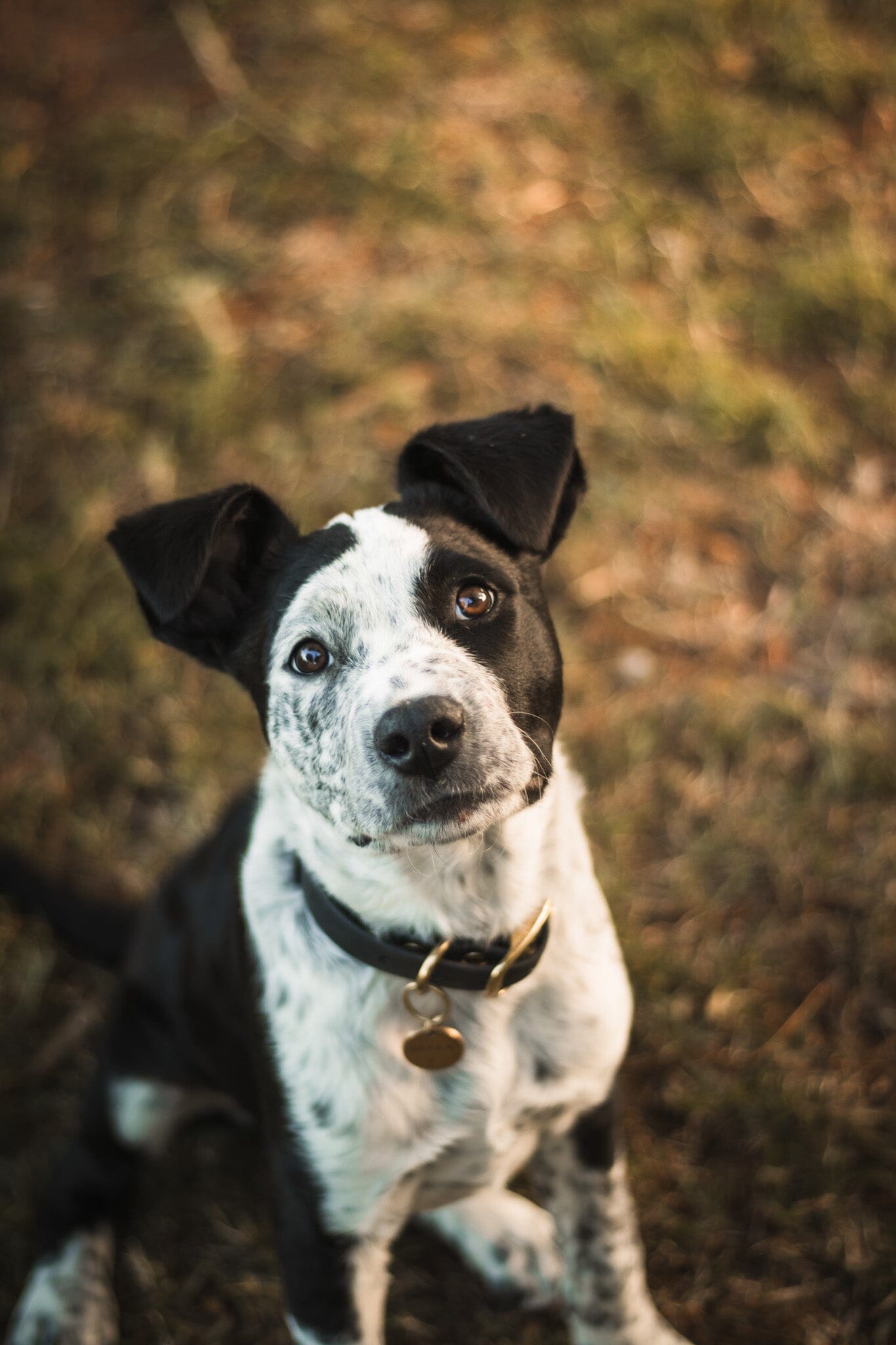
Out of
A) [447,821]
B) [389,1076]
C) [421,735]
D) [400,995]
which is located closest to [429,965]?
[400,995]

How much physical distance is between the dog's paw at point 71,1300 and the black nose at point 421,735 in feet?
6.87

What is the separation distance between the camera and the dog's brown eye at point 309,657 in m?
2.30

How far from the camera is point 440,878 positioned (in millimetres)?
2342

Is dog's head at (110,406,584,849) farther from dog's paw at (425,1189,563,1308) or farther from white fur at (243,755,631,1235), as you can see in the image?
dog's paw at (425,1189,563,1308)

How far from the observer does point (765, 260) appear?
5.59 meters

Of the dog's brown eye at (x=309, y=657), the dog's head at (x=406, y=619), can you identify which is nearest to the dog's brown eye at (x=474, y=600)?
the dog's head at (x=406, y=619)

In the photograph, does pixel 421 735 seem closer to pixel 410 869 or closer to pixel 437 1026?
pixel 410 869

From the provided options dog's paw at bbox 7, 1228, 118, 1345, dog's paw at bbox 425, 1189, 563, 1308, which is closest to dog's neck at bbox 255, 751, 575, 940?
dog's paw at bbox 425, 1189, 563, 1308

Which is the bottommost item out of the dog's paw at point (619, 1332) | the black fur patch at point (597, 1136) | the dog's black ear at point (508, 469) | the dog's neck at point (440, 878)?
the dog's paw at point (619, 1332)

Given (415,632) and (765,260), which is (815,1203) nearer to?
(415,632)

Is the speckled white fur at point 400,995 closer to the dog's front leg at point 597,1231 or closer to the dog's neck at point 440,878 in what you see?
the dog's neck at point 440,878

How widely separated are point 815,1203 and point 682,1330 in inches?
20.3

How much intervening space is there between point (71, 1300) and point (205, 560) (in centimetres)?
225

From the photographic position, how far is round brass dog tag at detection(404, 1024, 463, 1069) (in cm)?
233
